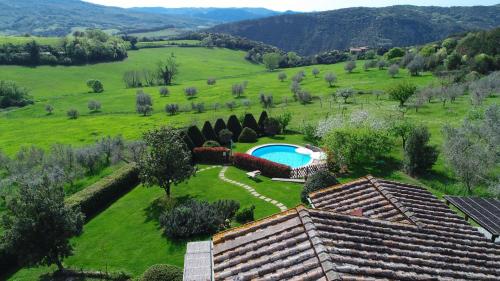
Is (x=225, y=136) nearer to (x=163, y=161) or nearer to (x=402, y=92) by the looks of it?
(x=163, y=161)

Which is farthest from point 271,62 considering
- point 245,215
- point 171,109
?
point 245,215

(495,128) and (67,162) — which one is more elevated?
(495,128)

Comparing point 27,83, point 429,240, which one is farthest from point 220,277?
point 27,83

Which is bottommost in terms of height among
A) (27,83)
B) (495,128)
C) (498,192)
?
(27,83)

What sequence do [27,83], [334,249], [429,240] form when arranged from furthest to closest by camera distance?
[27,83]
[429,240]
[334,249]

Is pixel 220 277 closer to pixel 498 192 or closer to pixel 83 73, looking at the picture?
pixel 498 192

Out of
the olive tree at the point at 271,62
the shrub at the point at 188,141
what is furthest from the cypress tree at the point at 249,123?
the olive tree at the point at 271,62

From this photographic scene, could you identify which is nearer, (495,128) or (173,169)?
(173,169)

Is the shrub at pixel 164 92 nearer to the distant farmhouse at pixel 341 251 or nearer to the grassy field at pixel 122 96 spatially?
the grassy field at pixel 122 96
